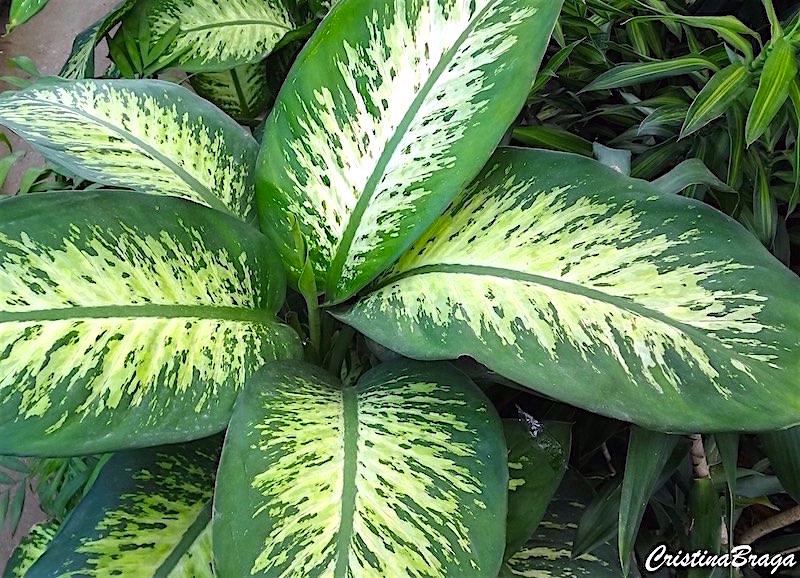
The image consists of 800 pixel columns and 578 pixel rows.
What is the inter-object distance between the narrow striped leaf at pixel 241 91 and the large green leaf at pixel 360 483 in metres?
0.62

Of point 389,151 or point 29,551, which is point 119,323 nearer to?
point 389,151

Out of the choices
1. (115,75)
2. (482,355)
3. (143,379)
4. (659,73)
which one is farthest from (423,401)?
(115,75)

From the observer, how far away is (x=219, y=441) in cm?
57

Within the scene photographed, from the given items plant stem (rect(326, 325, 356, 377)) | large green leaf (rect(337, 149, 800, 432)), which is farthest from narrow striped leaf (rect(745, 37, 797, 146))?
plant stem (rect(326, 325, 356, 377))

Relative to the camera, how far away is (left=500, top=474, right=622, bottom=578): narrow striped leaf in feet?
1.81

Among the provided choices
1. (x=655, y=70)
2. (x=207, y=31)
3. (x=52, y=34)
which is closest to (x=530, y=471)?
(x=655, y=70)

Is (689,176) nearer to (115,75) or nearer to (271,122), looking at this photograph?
(271,122)

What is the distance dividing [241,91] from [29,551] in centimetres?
66

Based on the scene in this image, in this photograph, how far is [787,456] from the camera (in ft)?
1.72

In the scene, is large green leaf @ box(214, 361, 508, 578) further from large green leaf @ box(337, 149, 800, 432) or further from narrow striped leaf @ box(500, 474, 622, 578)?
narrow striped leaf @ box(500, 474, 622, 578)

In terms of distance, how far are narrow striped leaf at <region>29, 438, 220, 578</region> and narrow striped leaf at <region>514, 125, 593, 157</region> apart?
0.45 meters

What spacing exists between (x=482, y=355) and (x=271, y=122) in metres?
0.26

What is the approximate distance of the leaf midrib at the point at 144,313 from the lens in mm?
419

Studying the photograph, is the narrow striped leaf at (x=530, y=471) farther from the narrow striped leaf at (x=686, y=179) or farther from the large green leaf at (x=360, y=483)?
the narrow striped leaf at (x=686, y=179)
